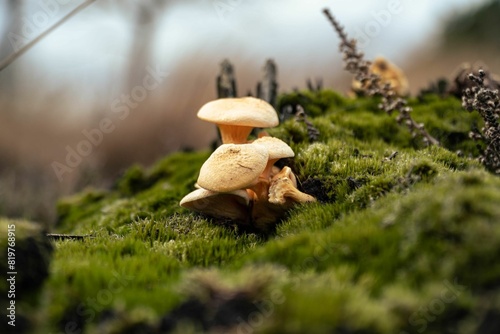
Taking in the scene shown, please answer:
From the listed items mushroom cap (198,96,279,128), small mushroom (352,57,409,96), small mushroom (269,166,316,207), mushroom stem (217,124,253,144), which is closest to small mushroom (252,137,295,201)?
small mushroom (269,166,316,207)

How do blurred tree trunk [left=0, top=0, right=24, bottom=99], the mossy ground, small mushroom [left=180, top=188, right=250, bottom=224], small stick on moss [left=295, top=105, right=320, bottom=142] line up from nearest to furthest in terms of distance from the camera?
the mossy ground
small mushroom [left=180, top=188, right=250, bottom=224]
small stick on moss [left=295, top=105, right=320, bottom=142]
blurred tree trunk [left=0, top=0, right=24, bottom=99]

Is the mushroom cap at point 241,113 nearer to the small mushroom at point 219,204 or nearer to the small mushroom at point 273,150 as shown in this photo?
the small mushroom at point 273,150

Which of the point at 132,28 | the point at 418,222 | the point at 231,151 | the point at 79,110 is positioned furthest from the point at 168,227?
the point at 132,28

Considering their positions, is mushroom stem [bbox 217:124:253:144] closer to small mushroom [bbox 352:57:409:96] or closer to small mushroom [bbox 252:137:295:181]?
small mushroom [bbox 252:137:295:181]

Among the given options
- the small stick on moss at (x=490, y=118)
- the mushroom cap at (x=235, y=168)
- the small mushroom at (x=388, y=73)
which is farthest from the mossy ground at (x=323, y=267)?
the small mushroom at (x=388, y=73)

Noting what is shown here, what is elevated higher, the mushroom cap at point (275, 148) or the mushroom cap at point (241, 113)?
the mushroom cap at point (241, 113)

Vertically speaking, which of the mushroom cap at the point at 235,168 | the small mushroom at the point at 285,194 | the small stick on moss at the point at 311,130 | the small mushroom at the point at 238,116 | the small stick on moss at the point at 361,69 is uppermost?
the small stick on moss at the point at 361,69

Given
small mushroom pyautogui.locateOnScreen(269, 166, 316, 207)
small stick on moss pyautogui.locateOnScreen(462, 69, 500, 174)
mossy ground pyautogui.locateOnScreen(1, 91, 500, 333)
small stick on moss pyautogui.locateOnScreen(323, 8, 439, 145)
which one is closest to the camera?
mossy ground pyautogui.locateOnScreen(1, 91, 500, 333)
